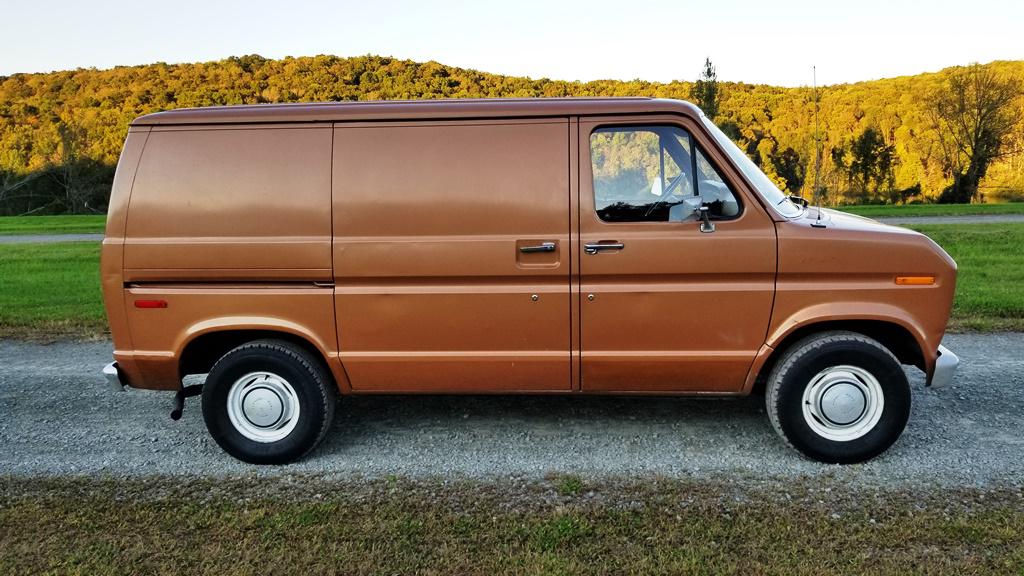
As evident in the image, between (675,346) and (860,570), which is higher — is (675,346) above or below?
above

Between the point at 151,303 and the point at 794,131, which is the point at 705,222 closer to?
the point at 151,303

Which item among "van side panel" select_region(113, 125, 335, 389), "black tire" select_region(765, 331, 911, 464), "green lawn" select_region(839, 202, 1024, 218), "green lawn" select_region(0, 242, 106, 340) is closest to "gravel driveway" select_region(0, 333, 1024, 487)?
"black tire" select_region(765, 331, 911, 464)

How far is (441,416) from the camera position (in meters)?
4.89

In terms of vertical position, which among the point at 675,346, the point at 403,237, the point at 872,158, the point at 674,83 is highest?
the point at 674,83

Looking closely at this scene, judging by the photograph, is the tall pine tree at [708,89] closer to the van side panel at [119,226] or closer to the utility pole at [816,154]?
the utility pole at [816,154]

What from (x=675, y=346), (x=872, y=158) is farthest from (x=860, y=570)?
(x=872, y=158)

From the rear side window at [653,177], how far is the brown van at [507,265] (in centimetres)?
1

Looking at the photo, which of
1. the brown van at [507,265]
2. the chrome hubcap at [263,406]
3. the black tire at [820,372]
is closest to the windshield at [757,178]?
the brown van at [507,265]

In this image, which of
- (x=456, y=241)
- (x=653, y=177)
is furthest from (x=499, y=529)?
(x=653, y=177)

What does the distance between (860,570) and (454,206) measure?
267cm

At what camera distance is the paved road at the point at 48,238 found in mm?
19656

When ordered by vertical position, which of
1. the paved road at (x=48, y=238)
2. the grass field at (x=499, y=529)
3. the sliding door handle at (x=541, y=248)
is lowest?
the grass field at (x=499, y=529)

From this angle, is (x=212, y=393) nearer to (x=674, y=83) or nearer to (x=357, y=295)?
(x=357, y=295)

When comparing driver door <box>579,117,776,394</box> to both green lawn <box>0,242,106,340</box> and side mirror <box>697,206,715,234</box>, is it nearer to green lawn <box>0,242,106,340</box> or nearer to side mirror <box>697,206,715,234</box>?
side mirror <box>697,206,715,234</box>
